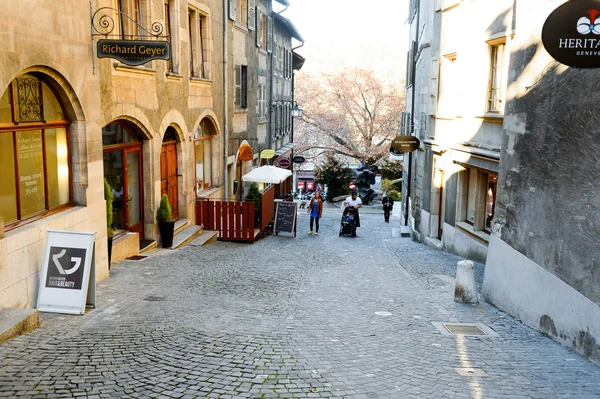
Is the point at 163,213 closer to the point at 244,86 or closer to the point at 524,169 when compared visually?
the point at 524,169

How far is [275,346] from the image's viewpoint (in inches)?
269

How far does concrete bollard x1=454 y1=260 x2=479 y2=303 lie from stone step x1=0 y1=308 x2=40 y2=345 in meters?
6.21

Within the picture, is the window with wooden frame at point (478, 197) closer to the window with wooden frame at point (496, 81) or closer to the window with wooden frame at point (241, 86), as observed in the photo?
the window with wooden frame at point (496, 81)

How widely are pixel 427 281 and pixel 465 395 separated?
653 cm

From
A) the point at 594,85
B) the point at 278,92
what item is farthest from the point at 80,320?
the point at 278,92

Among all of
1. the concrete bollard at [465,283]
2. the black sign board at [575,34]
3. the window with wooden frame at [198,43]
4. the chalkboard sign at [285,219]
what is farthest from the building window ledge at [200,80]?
the black sign board at [575,34]

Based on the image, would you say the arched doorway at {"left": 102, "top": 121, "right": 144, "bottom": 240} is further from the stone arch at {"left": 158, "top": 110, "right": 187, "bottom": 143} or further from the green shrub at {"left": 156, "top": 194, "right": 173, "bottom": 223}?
the stone arch at {"left": 158, "top": 110, "right": 187, "bottom": 143}

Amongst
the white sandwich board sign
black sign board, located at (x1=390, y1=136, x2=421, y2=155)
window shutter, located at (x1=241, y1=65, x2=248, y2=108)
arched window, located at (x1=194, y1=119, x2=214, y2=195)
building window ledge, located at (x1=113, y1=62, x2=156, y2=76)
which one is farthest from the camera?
window shutter, located at (x1=241, y1=65, x2=248, y2=108)

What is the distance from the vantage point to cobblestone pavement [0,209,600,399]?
18.3ft

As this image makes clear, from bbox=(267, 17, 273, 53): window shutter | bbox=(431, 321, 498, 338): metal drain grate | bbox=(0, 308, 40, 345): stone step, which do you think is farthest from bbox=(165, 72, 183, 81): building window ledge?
bbox=(267, 17, 273, 53): window shutter

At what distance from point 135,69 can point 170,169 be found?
12.9 feet

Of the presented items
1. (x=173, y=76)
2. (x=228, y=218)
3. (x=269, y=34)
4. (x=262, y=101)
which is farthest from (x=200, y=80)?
(x=269, y=34)

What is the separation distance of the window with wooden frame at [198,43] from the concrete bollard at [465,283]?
10586 millimetres

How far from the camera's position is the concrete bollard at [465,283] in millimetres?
9773
